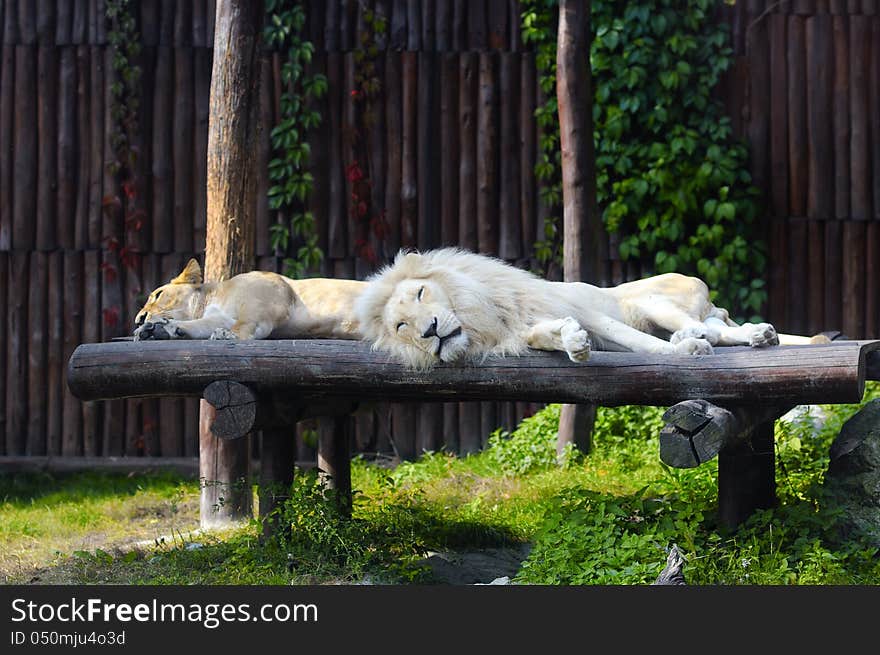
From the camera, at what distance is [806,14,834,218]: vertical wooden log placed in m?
9.29

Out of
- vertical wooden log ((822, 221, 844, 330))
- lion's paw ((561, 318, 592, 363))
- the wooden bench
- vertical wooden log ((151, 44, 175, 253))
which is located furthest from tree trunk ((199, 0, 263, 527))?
vertical wooden log ((822, 221, 844, 330))

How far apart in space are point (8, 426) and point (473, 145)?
463 cm

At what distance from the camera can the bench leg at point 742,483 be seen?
5.71 m

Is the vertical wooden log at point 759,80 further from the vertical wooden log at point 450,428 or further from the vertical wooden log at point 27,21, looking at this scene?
the vertical wooden log at point 27,21

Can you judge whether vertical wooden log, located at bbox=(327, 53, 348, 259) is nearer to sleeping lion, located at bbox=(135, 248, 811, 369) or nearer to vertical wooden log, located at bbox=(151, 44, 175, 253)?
vertical wooden log, located at bbox=(151, 44, 175, 253)

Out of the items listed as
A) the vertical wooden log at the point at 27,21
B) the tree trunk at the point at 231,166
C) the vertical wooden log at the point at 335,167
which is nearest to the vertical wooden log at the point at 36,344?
the vertical wooden log at the point at 27,21

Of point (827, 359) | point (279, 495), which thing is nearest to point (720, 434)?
point (827, 359)

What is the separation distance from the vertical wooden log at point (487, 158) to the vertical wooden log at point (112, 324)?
10.2ft

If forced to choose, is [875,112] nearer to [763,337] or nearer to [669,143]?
[669,143]

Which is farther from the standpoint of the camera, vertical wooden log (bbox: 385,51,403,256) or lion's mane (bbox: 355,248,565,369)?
vertical wooden log (bbox: 385,51,403,256)

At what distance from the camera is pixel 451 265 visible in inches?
222

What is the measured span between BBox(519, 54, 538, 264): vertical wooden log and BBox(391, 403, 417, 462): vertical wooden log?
168cm

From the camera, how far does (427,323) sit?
5.17m

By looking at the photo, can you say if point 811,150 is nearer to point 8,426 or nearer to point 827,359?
point 827,359
